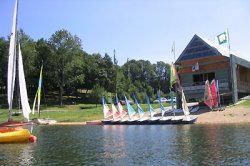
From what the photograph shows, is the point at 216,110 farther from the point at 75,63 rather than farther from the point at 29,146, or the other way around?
the point at 75,63

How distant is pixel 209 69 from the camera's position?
6331 centimetres

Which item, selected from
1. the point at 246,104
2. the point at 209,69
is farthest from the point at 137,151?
the point at 209,69

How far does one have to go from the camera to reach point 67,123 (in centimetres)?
6006

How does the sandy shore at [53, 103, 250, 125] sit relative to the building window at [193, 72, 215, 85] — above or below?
below

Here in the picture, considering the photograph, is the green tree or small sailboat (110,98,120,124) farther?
the green tree

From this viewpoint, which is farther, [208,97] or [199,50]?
[199,50]

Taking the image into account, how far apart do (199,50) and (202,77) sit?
17.4 feet

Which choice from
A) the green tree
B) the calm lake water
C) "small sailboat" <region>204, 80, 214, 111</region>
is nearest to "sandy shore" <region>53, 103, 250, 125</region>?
"small sailboat" <region>204, 80, 214, 111</region>

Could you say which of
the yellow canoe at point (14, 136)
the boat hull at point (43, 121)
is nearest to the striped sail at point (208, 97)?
the boat hull at point (43, 121)

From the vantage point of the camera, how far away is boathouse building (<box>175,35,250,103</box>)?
60.9m

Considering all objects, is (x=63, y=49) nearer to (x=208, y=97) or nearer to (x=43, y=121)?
(x=43, y=121)

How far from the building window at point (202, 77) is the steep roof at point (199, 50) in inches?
150

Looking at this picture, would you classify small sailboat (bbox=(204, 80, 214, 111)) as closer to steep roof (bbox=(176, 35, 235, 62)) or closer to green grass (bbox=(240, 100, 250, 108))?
green grass (bbox=(240, 100, 250, 108))

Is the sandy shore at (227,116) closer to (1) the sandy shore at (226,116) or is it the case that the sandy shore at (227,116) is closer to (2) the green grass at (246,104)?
(1) the sandy shore at (226,116)
